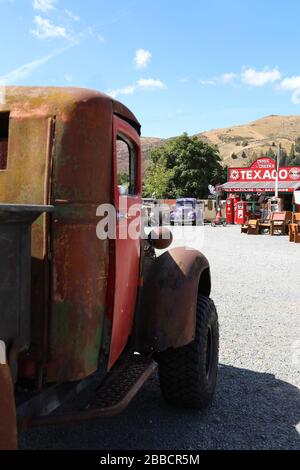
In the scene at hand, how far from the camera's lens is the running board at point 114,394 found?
2.36 m

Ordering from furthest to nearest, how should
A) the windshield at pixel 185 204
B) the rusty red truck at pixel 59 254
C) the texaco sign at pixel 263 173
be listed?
the texaco sign at pixel 263 173
the windshield at pixel 185 204
the rusty red truck at pixel 59 254

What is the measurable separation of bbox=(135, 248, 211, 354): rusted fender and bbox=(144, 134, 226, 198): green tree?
152 feet

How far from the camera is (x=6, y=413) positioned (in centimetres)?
179

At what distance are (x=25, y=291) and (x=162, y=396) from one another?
6.66 feet

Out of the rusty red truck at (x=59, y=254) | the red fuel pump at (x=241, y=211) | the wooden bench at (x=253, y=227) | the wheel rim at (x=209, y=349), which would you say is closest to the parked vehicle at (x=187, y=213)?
the red fuel pump at (x=241, y=211)

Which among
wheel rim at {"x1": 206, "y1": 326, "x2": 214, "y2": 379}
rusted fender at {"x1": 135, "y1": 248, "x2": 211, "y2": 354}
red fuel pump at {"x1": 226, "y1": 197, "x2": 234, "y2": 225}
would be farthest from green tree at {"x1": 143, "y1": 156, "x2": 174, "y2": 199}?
rusted fender at {"x1": 135, "y1": 248, "x2": 211, "y2": 354}

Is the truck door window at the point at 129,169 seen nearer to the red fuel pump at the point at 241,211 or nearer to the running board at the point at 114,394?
the running board at the point at 114,394

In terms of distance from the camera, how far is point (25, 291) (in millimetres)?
2209

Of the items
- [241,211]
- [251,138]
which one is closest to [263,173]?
[241,211]

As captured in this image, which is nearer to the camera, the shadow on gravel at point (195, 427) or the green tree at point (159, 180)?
the shadow on gravel at point (195, 427)

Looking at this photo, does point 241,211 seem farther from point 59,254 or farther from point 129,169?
point 59,254

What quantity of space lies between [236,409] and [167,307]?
1.13m

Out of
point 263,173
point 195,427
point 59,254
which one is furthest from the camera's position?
point 263,173

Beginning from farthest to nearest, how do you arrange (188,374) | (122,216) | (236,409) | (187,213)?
(187,213) < (236,409) < (188,374) < (122,216)
